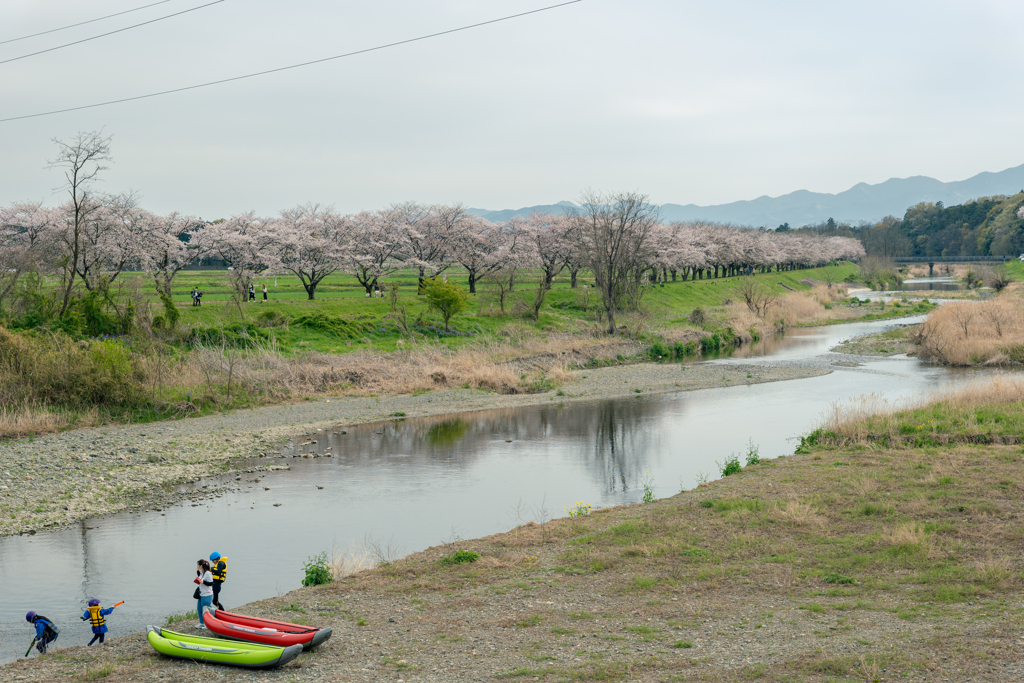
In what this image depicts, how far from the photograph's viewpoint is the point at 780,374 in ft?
136

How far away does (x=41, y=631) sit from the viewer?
1101cm

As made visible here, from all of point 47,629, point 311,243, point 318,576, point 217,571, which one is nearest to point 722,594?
point 318,576

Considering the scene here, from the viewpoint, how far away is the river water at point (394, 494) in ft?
46.4

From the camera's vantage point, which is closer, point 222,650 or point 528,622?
point 222,650

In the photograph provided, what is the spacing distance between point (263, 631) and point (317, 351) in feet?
102

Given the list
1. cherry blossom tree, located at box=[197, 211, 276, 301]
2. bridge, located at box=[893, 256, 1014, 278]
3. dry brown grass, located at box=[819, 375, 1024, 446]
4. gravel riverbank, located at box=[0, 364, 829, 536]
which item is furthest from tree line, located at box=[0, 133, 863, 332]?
bridge, located at box=[893, 256, 1014, 278]

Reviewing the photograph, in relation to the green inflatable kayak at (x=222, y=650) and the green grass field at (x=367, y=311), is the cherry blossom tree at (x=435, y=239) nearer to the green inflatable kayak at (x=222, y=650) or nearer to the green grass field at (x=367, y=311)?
the green grass field at (x=367, y=311)

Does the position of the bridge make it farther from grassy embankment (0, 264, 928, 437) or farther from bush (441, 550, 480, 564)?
bush (441, 550, 480, 564)

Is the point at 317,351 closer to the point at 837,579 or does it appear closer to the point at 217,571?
the point at 217,571

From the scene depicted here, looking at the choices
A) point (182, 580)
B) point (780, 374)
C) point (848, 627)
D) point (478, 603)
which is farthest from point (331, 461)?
point (780, 374)

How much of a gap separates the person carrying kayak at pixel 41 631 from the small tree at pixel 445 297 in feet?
123

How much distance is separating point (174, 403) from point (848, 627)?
27152 mm

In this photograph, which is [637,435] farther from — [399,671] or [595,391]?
[399,671]

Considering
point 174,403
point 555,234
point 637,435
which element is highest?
point 555,234
